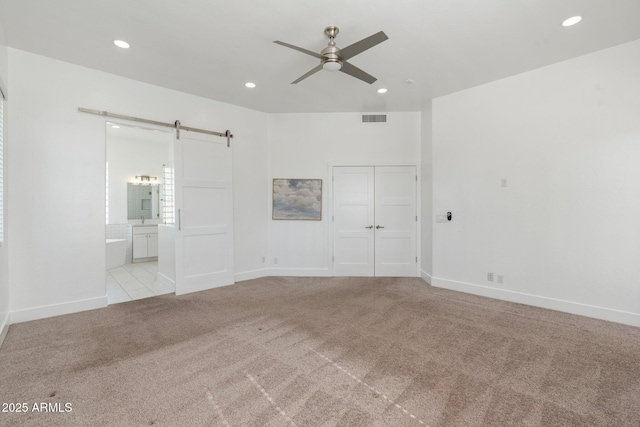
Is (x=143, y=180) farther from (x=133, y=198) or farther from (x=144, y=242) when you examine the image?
(x=144, y=242)

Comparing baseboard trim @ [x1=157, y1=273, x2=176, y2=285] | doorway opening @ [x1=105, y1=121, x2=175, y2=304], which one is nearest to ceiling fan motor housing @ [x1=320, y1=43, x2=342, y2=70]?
baseboard trim @ [x1=157, y1=273, x2=176, y2=285]

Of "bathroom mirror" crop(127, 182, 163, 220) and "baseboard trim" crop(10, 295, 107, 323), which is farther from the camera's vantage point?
"bathroom mirror" crop(127, 182, 163, 220)

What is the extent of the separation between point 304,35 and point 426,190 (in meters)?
3.35

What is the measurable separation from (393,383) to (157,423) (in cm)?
161

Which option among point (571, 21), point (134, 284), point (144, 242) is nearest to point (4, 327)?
point (134, 284)

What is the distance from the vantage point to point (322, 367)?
236cm

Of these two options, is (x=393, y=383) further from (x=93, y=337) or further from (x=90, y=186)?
(x=90, y=186)

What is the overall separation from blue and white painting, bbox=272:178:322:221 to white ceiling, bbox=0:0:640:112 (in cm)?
186

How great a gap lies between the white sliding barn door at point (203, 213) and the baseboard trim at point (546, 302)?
12.1 ft

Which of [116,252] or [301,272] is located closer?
[301,272]

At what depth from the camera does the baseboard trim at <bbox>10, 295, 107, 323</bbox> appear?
3287 millimetres

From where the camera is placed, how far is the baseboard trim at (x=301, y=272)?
554cm

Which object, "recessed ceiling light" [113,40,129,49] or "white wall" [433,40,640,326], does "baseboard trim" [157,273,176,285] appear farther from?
"white wall" [433,40,640,326]

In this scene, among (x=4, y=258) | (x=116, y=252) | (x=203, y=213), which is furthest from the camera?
(x=116, y=252)
